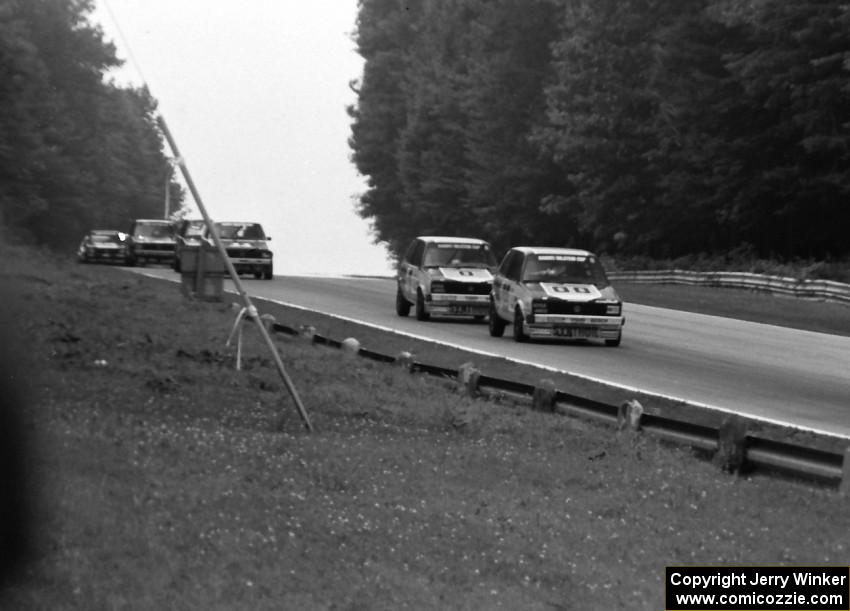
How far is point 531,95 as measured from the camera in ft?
238

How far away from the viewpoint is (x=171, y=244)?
188ft

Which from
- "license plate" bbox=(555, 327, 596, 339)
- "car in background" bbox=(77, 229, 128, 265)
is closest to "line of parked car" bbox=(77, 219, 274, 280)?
"car in background" bbox=(77, 229, 128, 265)

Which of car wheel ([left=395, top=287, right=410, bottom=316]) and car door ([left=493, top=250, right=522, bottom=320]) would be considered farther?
car wheel ([left=395, top=287, right=410, bottom=316])

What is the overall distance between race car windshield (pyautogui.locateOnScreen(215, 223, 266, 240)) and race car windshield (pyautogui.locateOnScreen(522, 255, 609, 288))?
21.8 meters

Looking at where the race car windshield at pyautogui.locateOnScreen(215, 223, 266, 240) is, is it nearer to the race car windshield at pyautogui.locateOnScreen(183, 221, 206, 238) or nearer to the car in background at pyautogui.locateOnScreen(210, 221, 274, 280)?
the car in background at pyautogui.locateOnScreen(210, 221, 274, 280)

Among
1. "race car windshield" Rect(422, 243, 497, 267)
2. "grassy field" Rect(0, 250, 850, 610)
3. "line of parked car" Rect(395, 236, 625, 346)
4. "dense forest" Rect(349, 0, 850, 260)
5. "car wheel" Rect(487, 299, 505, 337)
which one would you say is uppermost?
"dense forest" Rect(349, 0, 850, 260)

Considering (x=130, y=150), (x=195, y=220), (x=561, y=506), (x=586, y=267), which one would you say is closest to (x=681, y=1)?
(x=195, y=220)

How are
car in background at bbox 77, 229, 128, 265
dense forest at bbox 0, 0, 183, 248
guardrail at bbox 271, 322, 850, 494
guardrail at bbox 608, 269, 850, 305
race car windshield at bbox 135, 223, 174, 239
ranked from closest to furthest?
guardrail at bbox 271, 322, 850, 494 < guardrail at bbox 608, 269, 850, 305 < race car windshield at bbox 135, 223, 174, 239 < car in background at bbox 77, 229, 128, 265 < dense forest at bbox 0, 0, 183, 248

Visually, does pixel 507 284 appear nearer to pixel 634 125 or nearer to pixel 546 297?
pixel 546 297

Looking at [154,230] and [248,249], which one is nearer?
[248,249]

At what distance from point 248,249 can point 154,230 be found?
1023 centimetres

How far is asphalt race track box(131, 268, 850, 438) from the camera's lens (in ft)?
65.1

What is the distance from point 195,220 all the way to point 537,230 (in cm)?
2264

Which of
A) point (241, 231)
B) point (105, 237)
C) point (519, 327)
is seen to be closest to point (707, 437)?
point (519, 327)
